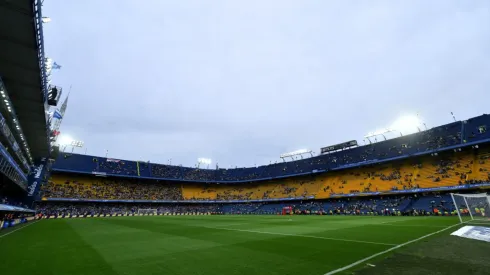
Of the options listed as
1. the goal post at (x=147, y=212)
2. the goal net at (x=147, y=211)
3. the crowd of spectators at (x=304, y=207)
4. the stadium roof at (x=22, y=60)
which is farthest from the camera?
the goal net at (x=147, y=211)

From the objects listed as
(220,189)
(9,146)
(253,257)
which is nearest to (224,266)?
(253,257)

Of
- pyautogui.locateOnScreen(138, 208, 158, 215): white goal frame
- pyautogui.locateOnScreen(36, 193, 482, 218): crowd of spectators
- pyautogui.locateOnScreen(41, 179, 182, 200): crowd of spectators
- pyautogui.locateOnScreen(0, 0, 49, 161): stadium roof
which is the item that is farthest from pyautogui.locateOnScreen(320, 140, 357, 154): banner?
pyautogui.locateOnScreen(0, 0, 49, 161): stadium roof

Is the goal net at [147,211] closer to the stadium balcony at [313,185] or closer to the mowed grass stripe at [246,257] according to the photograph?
the stadium balcony at [313,185]

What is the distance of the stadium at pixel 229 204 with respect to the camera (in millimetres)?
7992

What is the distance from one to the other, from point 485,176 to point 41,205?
8358cm

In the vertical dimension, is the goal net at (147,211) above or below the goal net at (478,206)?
above

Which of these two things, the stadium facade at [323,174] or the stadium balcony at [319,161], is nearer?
the stadium facade at [323,174]

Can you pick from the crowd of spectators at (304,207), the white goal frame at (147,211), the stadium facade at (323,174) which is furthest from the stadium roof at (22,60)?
the white goal frame at (147,211)

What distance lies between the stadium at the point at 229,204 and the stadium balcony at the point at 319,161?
0.35m

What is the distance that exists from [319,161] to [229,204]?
3261cm

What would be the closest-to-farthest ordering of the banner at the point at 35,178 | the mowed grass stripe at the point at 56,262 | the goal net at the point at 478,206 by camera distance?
the mowed grass stripe at the point at 56,262, the goal net at the point at 478,206, the banner at the point at 35,178

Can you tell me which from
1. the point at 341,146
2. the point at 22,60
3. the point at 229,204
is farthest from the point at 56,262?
the point at 229,204

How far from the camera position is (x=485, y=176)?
35156 millimetres

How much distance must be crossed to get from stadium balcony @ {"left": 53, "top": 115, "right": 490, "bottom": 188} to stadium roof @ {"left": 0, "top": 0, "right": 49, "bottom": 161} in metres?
45.3
